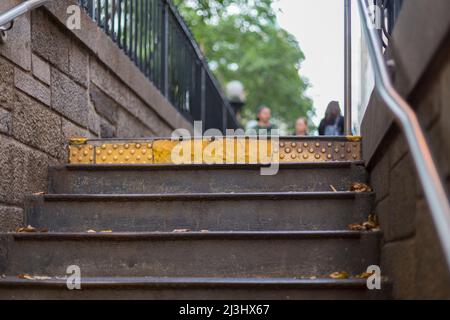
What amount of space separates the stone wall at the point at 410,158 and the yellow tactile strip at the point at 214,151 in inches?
44.2

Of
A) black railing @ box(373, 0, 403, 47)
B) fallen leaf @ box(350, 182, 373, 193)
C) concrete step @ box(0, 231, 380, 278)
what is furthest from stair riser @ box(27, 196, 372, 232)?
black railing @ box(373, 0, 403, 47)

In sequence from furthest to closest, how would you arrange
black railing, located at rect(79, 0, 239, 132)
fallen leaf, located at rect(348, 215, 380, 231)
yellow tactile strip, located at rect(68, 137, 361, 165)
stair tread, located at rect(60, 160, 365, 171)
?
black railing, located at rect(79, 0, 239, 132) → yellow tactile strip, located at rect(68, 137, 361, 165) → stair tread, located at rect(60, 160, 365, 171) → fallen leaf, located at rect(348, 215, 380, 231)

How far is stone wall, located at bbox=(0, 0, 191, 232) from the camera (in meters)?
3.77

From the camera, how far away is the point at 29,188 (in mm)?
4031

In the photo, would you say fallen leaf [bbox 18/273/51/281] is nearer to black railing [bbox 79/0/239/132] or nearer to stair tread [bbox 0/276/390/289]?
stair tread [bbox 0/276/390/289]

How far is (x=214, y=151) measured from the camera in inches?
182

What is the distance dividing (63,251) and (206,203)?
0.84 m

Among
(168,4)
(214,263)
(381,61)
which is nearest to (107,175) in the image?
(214,263)

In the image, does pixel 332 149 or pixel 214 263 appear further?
pixel 332 149

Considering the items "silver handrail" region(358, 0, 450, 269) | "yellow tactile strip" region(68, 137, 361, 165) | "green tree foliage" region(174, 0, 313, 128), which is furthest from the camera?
"green tree foliage" region(174, 0, 313, 128)

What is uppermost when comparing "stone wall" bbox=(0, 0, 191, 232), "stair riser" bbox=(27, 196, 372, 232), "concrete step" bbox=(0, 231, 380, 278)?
"stone wall" bbox=(0, 0, 191, 232)

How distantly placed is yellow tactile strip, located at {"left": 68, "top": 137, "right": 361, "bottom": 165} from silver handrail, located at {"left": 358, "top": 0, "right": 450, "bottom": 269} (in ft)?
5.99

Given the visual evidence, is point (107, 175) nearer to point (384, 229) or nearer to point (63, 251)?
point (63, 251)

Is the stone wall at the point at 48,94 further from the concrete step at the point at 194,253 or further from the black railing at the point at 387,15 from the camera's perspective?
the black railing at the point at 387,15
